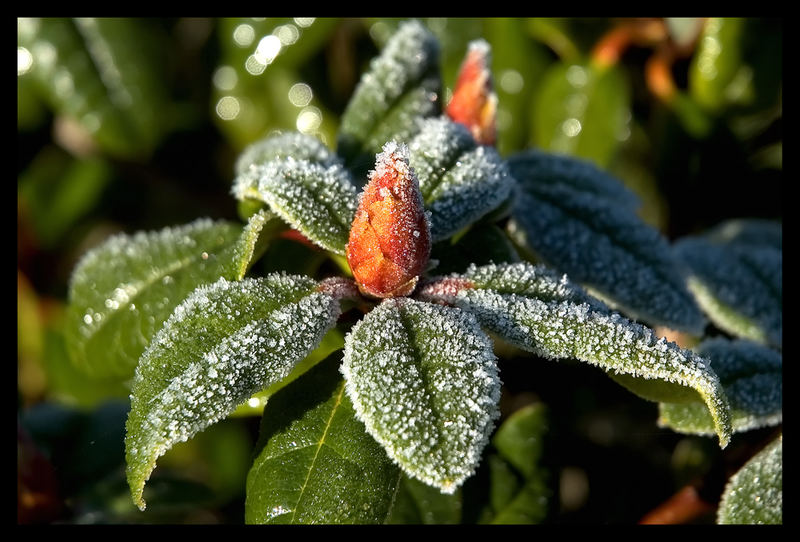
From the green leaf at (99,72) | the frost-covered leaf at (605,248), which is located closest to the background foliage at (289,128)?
the green leaf at (99,72)

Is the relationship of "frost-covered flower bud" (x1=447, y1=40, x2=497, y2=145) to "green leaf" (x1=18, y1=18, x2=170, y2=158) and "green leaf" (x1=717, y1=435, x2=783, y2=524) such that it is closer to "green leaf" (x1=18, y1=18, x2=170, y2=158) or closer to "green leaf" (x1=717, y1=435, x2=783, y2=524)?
"green leaf" (x1=717, y1=435, x2=783, y2=524)

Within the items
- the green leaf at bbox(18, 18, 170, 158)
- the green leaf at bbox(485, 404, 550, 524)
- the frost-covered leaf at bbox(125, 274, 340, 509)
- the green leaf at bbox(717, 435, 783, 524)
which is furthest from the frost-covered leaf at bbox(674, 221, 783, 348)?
the green leaf at bbox(18, 18, 170, 158)

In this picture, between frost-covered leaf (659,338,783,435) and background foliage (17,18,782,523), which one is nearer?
frost-covered leaf (659,338,783,435)

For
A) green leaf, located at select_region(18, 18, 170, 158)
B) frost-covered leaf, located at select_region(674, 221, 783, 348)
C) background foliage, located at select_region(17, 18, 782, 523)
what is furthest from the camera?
green leaf, located at select_region(18, 18, 170, 158)

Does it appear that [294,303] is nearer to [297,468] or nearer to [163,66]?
[297,468]
